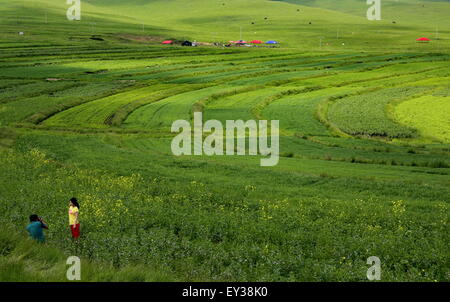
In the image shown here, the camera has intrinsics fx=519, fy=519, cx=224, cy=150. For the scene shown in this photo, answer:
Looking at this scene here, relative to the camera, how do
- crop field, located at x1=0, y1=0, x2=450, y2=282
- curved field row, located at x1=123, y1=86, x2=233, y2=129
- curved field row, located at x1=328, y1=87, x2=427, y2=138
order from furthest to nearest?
curved field row, located at x1=123, y1=86, x2=233, y2=129, curved field row, located at x1=328, y1=87, x2=427, y2=138, crop field, located at x1=0, y1=0, x2=450, y2=282

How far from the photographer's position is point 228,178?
108ft

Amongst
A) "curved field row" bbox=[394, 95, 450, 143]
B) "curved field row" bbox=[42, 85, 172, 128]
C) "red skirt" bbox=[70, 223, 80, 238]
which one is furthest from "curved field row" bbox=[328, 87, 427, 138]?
"red skirt" bbox=[70, 223, 80, 238]

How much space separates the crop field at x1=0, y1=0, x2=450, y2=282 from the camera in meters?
17.6

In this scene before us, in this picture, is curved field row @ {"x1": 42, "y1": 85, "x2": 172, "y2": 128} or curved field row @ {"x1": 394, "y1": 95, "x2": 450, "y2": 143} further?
curved field row @ {"x1": 42, "y1": 85, "x2": 172, "y2": 128}

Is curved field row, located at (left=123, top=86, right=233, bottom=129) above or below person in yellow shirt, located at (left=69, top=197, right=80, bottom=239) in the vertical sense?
above

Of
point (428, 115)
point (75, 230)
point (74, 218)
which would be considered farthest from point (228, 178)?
point (428, 115)

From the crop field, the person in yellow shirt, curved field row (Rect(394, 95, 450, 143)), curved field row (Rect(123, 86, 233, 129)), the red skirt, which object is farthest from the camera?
curved field row (Rect(123, 86, 233, 129))

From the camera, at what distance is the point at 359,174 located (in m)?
34.2

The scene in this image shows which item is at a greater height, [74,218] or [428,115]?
[428,115]

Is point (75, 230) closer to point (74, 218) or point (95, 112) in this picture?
point (74, 218)

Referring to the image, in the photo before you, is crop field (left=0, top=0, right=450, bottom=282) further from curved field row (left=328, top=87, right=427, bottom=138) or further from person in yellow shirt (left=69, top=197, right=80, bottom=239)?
person in yellow shirt (left=69, top=197, right=80, bottom=239)

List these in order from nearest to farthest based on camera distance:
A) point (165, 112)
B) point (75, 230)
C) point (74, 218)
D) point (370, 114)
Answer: point (74, 218) → point (75, 230) → point (370, 114) → point (165, 112)

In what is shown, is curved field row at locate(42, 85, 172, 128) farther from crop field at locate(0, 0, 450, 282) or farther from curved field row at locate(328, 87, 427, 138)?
curved field row at locate(328, 87, 427, 138)

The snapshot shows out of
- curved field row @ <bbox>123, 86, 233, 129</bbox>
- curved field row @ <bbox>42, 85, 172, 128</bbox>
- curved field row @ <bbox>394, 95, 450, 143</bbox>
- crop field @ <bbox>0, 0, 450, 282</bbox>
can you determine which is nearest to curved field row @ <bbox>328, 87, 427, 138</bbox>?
crop field @ <bbox>0, 0, 450, 282</bbox>
